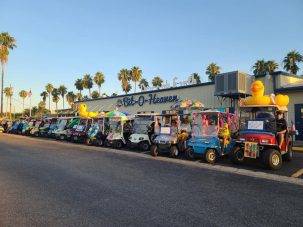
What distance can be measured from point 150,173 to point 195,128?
368 centimetres

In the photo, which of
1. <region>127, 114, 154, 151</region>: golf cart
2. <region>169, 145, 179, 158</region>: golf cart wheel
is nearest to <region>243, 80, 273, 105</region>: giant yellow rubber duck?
<region>169, 145, 179, 158</region>: golf cart wheel

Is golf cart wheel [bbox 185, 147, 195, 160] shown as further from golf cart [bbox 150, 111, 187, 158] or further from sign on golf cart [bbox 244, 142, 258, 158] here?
sign on golf cart [bbox 244, 142, 258, 158]

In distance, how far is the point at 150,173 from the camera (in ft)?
27.4

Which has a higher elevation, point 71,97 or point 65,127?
point 71,97

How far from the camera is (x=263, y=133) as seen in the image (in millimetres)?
9117

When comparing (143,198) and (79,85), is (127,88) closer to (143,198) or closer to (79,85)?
(79,85)

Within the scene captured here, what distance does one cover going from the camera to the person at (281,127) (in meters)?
9.34

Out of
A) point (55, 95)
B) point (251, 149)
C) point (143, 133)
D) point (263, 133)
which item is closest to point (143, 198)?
point (251, 149)

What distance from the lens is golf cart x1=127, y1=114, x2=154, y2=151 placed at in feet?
47.4

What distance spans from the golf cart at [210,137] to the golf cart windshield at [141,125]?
4010 mm

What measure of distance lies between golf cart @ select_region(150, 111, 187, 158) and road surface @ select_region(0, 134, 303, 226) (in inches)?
126

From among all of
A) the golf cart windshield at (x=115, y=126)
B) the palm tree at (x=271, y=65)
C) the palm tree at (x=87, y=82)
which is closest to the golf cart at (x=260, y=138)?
the golf cart windshield at (x=115, y=126)

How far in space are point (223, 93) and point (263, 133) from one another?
10.2 meters

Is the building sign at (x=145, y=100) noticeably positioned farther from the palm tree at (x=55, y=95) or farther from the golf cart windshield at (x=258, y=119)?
the palm tree at (x=55, y=95)
